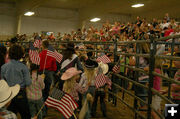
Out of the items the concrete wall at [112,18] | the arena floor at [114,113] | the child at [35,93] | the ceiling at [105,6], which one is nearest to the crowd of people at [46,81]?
the child at [35,93]

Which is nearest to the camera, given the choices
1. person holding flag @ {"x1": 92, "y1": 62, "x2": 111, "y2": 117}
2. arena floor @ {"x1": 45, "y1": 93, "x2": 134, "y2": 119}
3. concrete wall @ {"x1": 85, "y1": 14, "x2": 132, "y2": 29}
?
person holding flag @ {"x1": 92, "y1": 62, "x2": 111, "y2": 117}

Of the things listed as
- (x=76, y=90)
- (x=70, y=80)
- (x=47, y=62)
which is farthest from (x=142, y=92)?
(x=47, y=62)

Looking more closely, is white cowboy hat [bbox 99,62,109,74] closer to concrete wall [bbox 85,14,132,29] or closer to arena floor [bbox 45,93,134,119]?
arena floor [bbox 45,93,134,119]

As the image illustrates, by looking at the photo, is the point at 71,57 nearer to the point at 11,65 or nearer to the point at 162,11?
the point at 11,65

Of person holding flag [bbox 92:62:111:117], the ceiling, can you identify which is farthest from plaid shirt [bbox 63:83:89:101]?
the ceiling

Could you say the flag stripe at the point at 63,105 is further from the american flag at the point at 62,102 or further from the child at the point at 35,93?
the child at the point at 35,93

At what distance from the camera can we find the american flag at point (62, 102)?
13.8 feet

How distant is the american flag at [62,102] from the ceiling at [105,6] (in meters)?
11.5

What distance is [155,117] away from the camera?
179 inches

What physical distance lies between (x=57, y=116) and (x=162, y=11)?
20.5m

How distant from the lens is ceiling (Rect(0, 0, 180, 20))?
17.8m

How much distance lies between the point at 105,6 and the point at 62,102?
1487cm

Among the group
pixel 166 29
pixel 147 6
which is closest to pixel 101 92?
pixel 166 29

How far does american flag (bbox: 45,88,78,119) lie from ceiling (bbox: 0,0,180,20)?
37.6 ft
